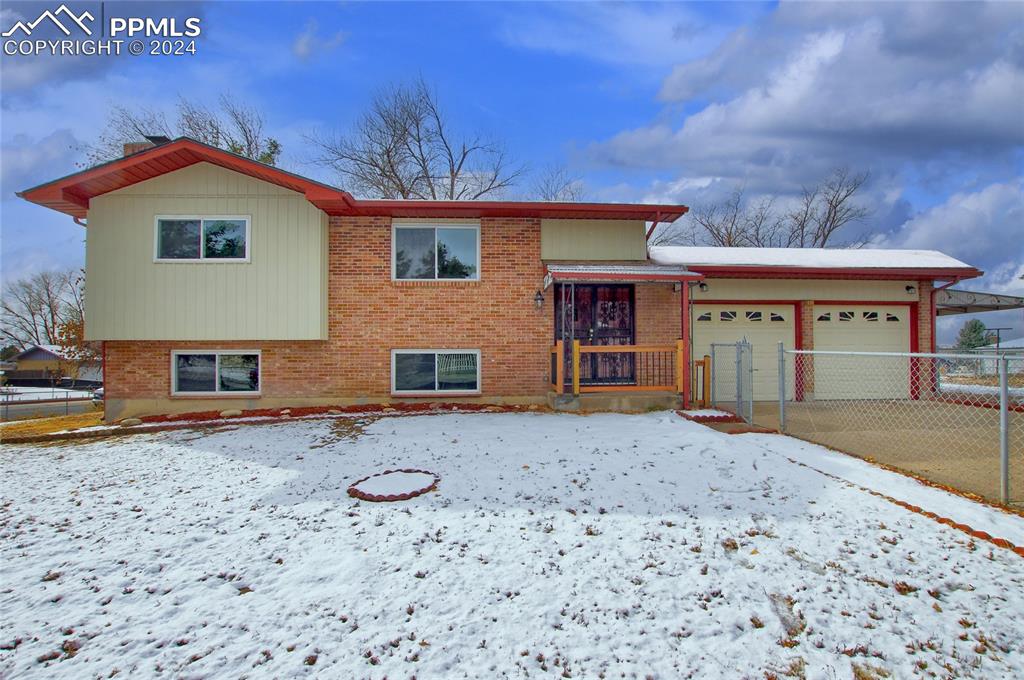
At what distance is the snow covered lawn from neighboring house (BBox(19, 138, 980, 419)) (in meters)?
3.80

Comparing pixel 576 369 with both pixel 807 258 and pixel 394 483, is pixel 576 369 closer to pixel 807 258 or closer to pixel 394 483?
pixel 394 483

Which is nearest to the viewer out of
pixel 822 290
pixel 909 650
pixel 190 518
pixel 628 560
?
pixel 909 650

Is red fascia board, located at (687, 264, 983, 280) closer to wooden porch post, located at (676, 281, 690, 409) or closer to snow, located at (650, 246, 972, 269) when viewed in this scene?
Answer: snow, located at (650, 246, 972, 269)

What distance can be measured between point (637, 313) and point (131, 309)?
31.0 ft

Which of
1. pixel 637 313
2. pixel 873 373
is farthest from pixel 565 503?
pixel 873 373

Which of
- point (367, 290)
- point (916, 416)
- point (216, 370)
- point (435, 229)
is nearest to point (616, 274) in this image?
point (435, 229)

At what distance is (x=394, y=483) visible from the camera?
491cm

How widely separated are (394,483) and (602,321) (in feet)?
19.9

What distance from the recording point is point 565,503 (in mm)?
4383

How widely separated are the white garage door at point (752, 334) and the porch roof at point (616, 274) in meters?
1.82

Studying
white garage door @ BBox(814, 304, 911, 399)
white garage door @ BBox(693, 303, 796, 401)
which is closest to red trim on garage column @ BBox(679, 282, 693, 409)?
white garage door @ BBox(693, 303, 796, 401)

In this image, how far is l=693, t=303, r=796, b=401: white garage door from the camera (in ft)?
34.0

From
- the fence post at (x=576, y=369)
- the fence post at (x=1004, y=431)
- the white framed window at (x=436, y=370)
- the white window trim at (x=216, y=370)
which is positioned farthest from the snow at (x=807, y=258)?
the white window trim at (x=216, y=370)

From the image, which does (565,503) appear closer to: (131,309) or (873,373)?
(131,309)
